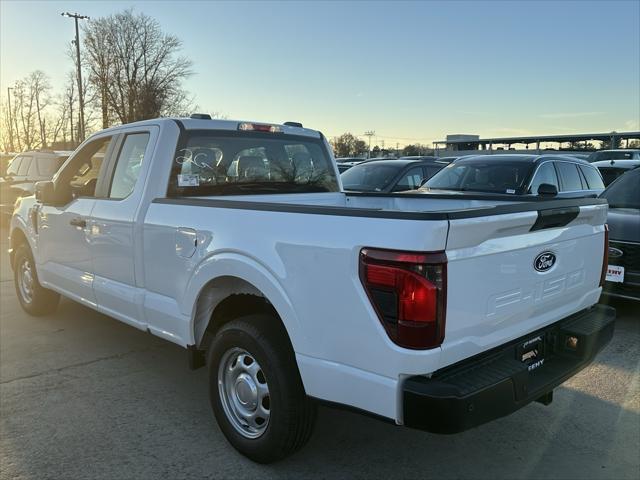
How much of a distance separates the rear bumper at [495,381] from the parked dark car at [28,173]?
11313mm

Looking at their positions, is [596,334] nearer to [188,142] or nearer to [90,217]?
[188,142]

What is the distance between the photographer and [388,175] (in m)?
10.8

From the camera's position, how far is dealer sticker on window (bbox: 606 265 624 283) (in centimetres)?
539

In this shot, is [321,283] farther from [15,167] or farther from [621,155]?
[621,155]

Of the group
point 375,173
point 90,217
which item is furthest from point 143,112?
point 90,217

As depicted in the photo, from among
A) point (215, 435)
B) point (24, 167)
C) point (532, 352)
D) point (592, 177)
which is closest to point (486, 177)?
point (592, 177)

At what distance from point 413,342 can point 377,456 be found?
1.27 meters

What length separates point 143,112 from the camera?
49688 mm

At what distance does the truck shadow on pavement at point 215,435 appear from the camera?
300 cm

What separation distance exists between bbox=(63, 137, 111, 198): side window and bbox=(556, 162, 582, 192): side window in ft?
23.2

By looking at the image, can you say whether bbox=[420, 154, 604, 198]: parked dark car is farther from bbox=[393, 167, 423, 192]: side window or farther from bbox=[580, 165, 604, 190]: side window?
bbox=[393, 167, 423, 192]: side window

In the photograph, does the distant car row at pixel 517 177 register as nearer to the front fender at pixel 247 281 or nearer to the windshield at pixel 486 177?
the windshield at pixel 486 177

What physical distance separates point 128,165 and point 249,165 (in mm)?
941

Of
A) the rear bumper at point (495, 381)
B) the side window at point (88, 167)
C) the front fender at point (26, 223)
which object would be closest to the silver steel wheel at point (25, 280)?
the front fender at point (26, 223)
